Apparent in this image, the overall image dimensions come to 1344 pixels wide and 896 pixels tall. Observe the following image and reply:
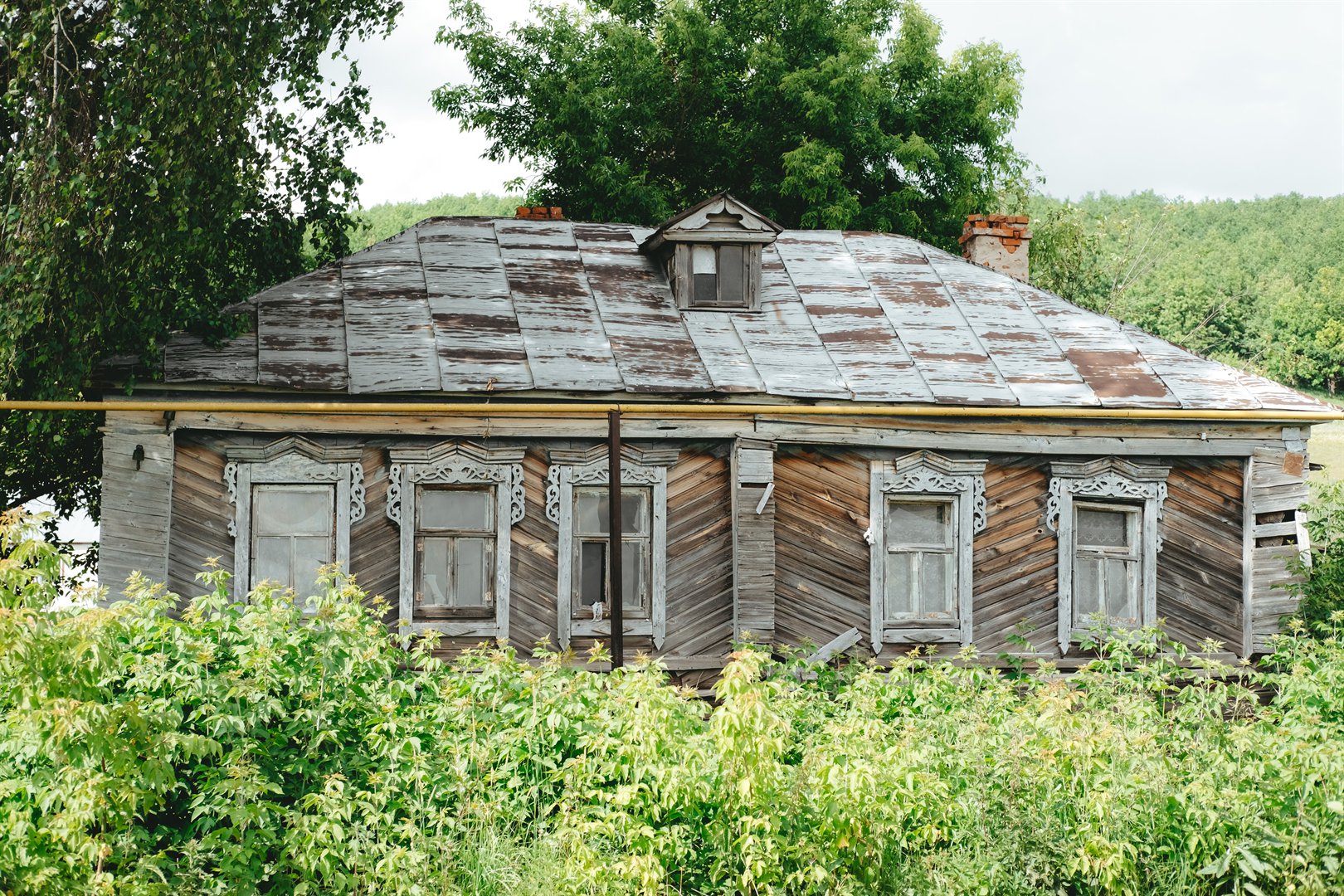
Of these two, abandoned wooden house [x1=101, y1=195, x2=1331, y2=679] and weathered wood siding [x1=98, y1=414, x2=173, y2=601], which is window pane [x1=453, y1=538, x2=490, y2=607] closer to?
abandoned wooden house [x1=101, y1=195, x2=1331, y2=679]

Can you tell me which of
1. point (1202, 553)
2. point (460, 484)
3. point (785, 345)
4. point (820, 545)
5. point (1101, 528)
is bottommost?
point (1202, 553)

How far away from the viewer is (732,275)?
12891 mm

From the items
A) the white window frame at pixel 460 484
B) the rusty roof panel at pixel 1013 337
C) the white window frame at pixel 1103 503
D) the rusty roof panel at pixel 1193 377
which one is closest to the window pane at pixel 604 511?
the white window frame at pixel 460 484

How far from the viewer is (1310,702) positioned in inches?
328

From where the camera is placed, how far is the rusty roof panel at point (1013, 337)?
39.2 ft

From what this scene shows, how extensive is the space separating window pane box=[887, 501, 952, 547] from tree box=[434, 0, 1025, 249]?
1007cm

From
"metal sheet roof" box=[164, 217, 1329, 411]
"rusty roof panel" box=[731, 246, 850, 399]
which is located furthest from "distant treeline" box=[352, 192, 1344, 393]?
"rusty roof panel" box=[731, 246, 850, 399]

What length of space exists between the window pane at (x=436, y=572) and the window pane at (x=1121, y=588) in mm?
6755

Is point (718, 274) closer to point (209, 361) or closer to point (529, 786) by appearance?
point (209, 361)

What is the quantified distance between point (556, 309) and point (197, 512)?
4.02 m

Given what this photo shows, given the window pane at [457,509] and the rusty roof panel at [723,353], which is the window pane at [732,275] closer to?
the rusty roof panel at [723,353]

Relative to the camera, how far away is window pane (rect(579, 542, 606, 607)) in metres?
11.3

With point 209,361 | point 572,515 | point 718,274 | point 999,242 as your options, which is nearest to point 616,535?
point 572,515

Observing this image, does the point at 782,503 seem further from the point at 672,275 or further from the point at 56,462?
the point at 56,462
